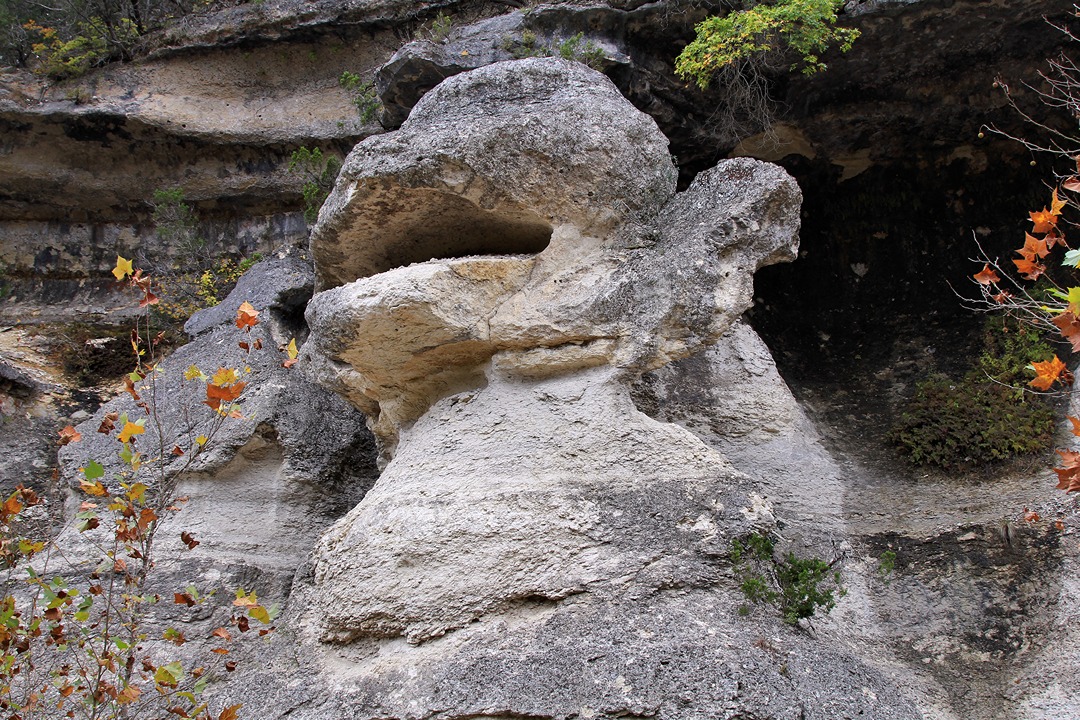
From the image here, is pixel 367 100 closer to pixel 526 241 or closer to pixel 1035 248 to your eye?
pixel 526 241

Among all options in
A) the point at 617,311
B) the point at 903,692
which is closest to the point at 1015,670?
the point at 903,692

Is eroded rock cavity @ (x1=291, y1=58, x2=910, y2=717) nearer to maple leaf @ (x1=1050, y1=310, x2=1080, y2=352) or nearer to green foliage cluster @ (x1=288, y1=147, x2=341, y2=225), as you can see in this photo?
maple leaf @ (x1=1050, y1=310, x2=1080, y2=352)

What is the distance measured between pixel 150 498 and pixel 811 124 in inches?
211

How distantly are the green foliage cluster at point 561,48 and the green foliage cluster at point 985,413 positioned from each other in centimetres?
317

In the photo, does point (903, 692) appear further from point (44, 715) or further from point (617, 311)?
point (44, 715)

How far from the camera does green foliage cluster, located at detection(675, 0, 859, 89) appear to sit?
6.19 m

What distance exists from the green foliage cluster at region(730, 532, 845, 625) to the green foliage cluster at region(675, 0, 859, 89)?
140 inches

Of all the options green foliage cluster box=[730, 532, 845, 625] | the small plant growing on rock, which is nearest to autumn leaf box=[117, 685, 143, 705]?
the small plant growing on rock

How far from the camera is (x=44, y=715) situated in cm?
420

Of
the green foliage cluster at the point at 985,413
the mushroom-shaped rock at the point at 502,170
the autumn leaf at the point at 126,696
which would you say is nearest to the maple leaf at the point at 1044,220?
the green foliage cluster at the point at 985,413

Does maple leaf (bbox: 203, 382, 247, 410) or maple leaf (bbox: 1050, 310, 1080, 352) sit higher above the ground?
maple leaf (bbox: 203, 382, 247, 410)

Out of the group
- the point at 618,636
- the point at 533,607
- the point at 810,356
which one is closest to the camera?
the point at 618,636

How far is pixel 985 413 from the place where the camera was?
5566 mm

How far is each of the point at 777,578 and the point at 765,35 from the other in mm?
3889
